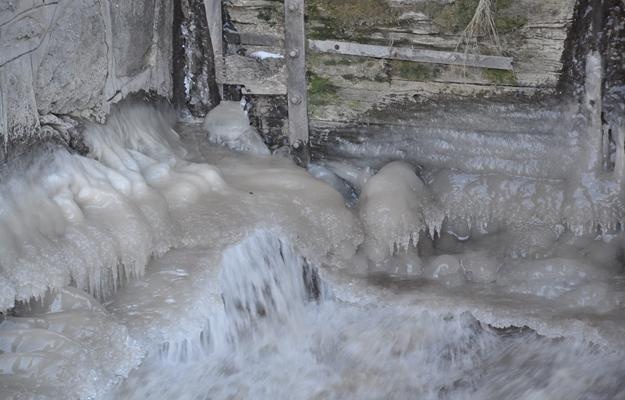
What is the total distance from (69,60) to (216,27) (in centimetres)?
130

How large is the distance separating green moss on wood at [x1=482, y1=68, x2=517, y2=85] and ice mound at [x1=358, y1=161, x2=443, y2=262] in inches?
27.4

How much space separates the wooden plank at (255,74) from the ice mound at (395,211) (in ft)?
2.82

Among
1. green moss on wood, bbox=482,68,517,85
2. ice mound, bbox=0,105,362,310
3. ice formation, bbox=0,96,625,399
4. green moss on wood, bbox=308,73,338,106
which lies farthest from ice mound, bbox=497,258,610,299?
→ green moss on wood, bbox=308,73,338,106

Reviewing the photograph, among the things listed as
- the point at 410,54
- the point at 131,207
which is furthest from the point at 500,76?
the point at 131,207

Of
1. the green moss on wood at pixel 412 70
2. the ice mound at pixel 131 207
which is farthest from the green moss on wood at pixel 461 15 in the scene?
the ice mound at pixel 131 207

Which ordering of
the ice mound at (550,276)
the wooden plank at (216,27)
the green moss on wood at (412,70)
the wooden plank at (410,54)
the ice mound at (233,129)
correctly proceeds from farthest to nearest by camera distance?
the ice mound at (233,129) → the wooden plank at (216,27) → the green moss on wood at (412,70) → the wooden plank at (410,54) → the ice mound at (550,276)

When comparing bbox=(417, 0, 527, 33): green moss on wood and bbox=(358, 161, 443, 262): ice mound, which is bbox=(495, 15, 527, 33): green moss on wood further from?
bbox=(358, 161, 443, 262): ice mound

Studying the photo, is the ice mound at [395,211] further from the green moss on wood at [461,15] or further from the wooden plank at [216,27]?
the wooden plank at [216,27]

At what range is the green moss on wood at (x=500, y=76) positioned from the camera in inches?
172

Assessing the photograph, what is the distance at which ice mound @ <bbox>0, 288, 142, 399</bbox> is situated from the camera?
9.18 feet

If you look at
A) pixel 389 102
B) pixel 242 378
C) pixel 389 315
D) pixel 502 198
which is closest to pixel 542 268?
pixel 502 198

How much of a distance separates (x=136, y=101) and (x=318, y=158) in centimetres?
118

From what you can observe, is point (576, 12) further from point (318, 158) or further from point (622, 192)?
point (318, 158)

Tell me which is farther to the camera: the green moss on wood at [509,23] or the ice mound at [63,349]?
the green moss on wood at [509,23]
